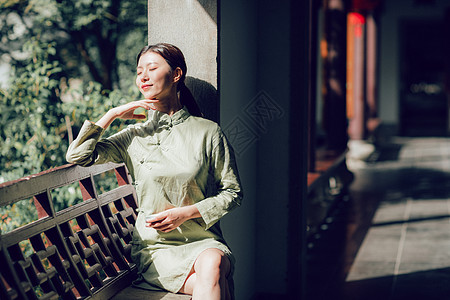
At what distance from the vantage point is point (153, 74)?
2305mm

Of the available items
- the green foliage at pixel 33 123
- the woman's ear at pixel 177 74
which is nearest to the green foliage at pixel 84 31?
the green foliage at pixel 33 123

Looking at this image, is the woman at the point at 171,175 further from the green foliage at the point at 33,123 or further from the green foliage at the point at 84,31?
the green foliage at the point at 84,31

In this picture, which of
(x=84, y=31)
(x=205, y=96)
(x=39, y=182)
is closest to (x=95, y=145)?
(x=39, y=182)

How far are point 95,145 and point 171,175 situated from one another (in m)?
0.31

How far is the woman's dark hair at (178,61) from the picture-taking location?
7.63ft

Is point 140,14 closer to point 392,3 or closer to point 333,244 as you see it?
point 333,244

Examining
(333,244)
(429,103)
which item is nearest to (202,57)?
(333,244)

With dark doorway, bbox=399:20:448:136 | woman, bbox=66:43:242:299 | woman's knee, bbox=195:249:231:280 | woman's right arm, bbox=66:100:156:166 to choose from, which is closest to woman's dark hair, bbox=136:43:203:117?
woman, bbox=66:43:242:299

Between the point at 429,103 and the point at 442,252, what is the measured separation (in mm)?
14863

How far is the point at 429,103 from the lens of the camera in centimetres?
1884

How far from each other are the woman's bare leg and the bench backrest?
0.42 m

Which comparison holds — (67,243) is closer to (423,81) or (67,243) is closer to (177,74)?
(177,74)

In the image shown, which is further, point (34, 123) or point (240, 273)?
point (34, 123)

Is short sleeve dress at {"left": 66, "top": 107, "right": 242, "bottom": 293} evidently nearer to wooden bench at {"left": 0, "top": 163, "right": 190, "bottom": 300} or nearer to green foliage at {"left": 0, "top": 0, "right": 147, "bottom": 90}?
wooden bench at {"left": 0, "top": 163, "right": 190, "bottom": 300}
